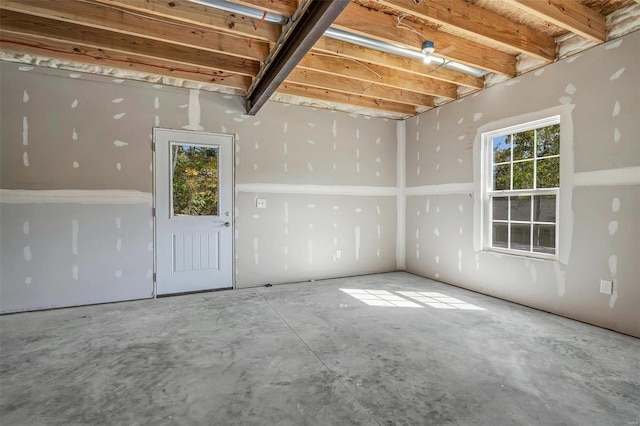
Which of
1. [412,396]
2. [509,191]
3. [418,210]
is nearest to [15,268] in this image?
[412,396]

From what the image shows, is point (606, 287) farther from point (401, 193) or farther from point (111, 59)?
point (111, 59)

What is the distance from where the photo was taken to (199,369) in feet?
7.32

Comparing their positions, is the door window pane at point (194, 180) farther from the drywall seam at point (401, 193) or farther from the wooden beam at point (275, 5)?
the drywall seam at point (401, 193)

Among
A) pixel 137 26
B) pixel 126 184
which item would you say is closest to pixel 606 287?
pixel 137 26

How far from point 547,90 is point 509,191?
3.91 ft

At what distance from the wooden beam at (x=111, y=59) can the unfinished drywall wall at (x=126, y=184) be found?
37cm

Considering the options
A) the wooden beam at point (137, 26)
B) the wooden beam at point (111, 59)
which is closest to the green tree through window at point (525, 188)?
Result: the wooden beam at point (137, 26)

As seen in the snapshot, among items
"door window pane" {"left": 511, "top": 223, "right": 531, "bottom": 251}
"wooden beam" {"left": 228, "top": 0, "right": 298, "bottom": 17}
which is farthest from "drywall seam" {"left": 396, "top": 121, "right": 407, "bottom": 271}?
"wooden beam" {"left": 228, "top": 0, "right": 298, "bottom": 17}

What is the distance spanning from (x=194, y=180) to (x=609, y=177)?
464 cm

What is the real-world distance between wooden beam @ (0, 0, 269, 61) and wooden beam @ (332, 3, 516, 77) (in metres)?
1.02

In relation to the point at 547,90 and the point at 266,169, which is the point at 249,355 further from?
the point at 547,90

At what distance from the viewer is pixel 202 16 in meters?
2.60

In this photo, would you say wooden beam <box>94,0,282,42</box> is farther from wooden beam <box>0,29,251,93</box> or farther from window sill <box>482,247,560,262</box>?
window sill <box>482,247,560,262</box>

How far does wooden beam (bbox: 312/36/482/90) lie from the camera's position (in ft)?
10.2
